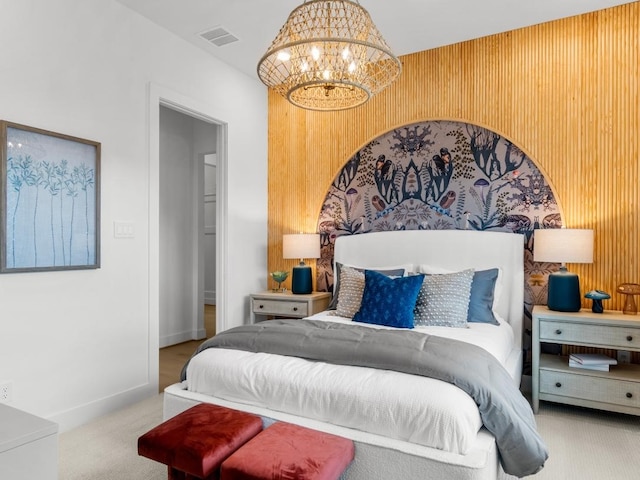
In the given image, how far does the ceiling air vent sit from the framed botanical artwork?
134 cm

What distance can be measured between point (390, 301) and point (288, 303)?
4.58 feet

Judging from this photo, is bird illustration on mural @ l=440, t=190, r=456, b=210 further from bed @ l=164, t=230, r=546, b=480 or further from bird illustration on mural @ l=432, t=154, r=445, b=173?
bed @ l=164, t=230, r=546, b=480

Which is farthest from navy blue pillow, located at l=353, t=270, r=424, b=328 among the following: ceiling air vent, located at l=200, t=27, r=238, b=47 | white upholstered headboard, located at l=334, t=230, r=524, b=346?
ceiling air vent, located at l=200, t=27, r=238, b=47

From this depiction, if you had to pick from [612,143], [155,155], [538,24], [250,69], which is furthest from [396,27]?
[155,155]

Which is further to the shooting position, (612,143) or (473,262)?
(473,262)

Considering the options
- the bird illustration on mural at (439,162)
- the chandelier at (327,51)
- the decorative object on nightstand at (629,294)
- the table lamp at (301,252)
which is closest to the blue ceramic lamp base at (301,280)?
the table lamp at (301,252)

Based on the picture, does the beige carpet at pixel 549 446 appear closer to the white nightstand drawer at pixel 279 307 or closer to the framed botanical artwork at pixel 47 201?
the framed botanical artwork at pixel 47 201

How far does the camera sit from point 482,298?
3.08 meters

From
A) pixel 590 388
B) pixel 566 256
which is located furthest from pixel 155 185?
pixel 590 388

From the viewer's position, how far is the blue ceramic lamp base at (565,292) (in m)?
2.97

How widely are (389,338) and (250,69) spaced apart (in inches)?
125

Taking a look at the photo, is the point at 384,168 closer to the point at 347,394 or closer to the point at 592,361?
the point at 592,361

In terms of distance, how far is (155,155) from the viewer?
3.32 metres

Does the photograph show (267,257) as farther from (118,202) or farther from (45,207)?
(45,207)
